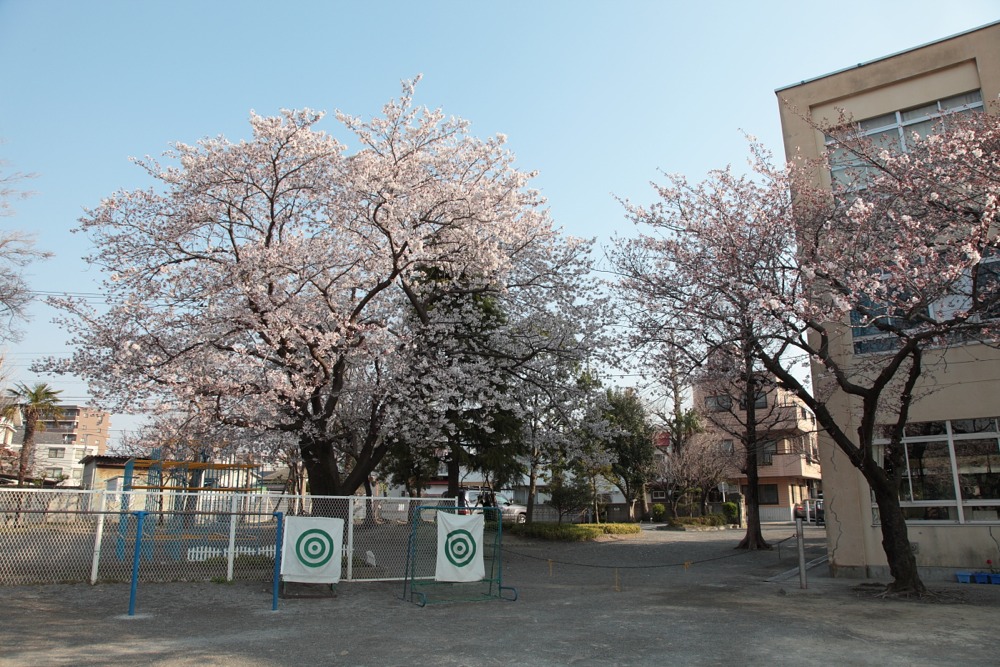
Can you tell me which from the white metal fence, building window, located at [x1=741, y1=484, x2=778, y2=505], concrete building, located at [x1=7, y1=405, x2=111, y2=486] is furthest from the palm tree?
building window, located at [x1=741, y1=484, x2=778, y2=505]

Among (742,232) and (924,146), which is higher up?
(924,146)

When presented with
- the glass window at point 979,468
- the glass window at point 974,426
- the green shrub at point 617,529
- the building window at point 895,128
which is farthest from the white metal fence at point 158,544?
the green shrub at point 617,529

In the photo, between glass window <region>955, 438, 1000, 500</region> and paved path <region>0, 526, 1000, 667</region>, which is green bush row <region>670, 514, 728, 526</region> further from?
glass window <region>955, 438, 1000, 500</region>

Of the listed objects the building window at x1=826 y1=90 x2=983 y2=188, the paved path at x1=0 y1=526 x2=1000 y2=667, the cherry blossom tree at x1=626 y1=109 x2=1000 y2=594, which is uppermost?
the building window at x1=826 y1=90 x2=983 y2=188

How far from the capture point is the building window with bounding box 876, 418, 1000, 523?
1311 cm

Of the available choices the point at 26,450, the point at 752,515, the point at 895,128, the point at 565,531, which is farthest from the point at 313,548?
the point at 26,450

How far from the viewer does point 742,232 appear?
13.0 meters

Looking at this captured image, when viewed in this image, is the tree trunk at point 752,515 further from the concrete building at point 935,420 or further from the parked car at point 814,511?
the parked car at point 814,511

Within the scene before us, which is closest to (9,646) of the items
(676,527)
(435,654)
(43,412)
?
(435,654)

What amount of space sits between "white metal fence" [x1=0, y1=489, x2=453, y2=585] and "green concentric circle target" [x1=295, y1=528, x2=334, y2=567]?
1.87 feet

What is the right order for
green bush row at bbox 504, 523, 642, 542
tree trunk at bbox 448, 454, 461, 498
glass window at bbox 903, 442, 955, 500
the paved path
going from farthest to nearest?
green bush row at bbox 504, 523, 642, 542, tree trunk at bbox 448, 454, 461, 498, glass window at bbox 903, 442, 955, 500, the paved path

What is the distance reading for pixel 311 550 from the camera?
445 inches

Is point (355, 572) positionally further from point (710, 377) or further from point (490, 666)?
point (710, 377)

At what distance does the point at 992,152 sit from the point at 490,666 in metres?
10.8
